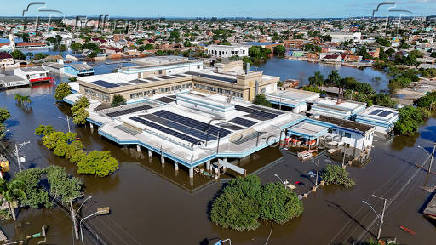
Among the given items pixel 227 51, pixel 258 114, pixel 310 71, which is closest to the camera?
pixel 258 114

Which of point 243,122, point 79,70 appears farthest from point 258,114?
point 79,70

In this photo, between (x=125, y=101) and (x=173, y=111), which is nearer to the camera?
(x=173, y=111)

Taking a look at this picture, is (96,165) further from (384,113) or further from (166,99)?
(384,113)

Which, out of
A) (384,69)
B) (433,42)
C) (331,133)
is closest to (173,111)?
(331,133)

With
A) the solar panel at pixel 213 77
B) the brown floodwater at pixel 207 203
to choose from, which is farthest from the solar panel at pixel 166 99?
the brown floodwater at pixel 207 203

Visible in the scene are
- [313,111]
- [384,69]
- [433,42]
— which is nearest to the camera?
[313,111]

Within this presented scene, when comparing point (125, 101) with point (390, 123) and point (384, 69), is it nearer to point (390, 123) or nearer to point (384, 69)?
point (390, 123)
